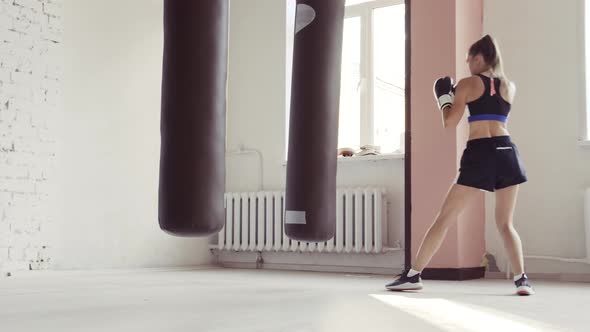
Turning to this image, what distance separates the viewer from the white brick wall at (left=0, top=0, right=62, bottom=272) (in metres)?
4.61

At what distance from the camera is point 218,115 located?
0.83 m

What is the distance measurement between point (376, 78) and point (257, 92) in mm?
1147

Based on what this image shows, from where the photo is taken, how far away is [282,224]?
5.72m

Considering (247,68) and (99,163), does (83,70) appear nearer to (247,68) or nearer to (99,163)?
(99,163)

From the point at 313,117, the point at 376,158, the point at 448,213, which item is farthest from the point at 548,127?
the point at 313,117

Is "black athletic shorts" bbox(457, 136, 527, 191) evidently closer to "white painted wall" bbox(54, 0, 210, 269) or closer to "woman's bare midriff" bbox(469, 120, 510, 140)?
"woman's bare midriff" bbox(469, 120, 510, 140)

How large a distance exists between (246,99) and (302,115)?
5489mm

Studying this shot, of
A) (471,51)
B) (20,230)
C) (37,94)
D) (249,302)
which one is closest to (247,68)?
(37,94)

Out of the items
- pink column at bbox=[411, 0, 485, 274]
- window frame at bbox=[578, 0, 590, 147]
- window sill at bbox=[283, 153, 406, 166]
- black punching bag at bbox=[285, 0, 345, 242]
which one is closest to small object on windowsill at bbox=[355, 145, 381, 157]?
window sill at bbox=[283, 153, 406, 166]

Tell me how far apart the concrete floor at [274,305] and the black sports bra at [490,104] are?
Answer: 903mm

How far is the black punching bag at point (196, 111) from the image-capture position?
82 cm

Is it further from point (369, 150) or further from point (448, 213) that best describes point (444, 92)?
point (369, 150)

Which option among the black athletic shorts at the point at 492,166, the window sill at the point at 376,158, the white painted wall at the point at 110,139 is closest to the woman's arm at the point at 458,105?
the black athletic shorts at the point at 492,166

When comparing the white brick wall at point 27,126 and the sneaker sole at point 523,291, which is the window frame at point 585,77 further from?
the white brick wall at point 27,126
